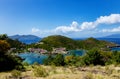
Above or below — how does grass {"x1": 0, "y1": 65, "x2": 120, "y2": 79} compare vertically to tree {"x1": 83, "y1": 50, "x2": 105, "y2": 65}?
above

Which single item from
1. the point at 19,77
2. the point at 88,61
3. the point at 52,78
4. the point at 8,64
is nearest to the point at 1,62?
the point at 8,64

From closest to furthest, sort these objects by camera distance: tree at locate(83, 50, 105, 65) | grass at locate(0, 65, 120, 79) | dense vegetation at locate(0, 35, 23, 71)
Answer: grass at locate(0, 65, 120, 79), dense vegetation at locate(0, 35, 23, 71), tree at locate(83, 50, 105, 65)

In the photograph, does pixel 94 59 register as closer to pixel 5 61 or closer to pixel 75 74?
pixel 5 61

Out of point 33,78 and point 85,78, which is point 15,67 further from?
point 85,78

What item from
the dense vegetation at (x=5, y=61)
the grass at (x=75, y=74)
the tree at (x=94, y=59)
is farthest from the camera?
the tree at (x=94, y=59)

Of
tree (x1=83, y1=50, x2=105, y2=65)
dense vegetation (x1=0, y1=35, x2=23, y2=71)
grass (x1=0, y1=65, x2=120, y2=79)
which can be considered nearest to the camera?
grass (x1=0, y1=65, x2=120, y2=79)

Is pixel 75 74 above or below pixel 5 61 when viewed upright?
below

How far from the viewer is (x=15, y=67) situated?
3138cm

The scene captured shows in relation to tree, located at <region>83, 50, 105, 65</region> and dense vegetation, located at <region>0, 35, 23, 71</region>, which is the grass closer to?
dense vegetation, located at <region>0, 35, 23, 71</region>

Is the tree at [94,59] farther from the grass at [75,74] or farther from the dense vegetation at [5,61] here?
the grass at [75,74]

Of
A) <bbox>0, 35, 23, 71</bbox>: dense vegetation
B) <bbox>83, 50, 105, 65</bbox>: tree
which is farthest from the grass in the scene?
<bbox>83, 50, 105, 65</bbox>: tree

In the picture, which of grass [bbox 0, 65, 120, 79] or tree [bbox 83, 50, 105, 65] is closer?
grass [bbox 0, 65, 120, 79]

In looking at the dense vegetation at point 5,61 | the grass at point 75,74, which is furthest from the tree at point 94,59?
the grass at point 75,74

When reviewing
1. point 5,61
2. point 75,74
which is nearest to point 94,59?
point 5,61
